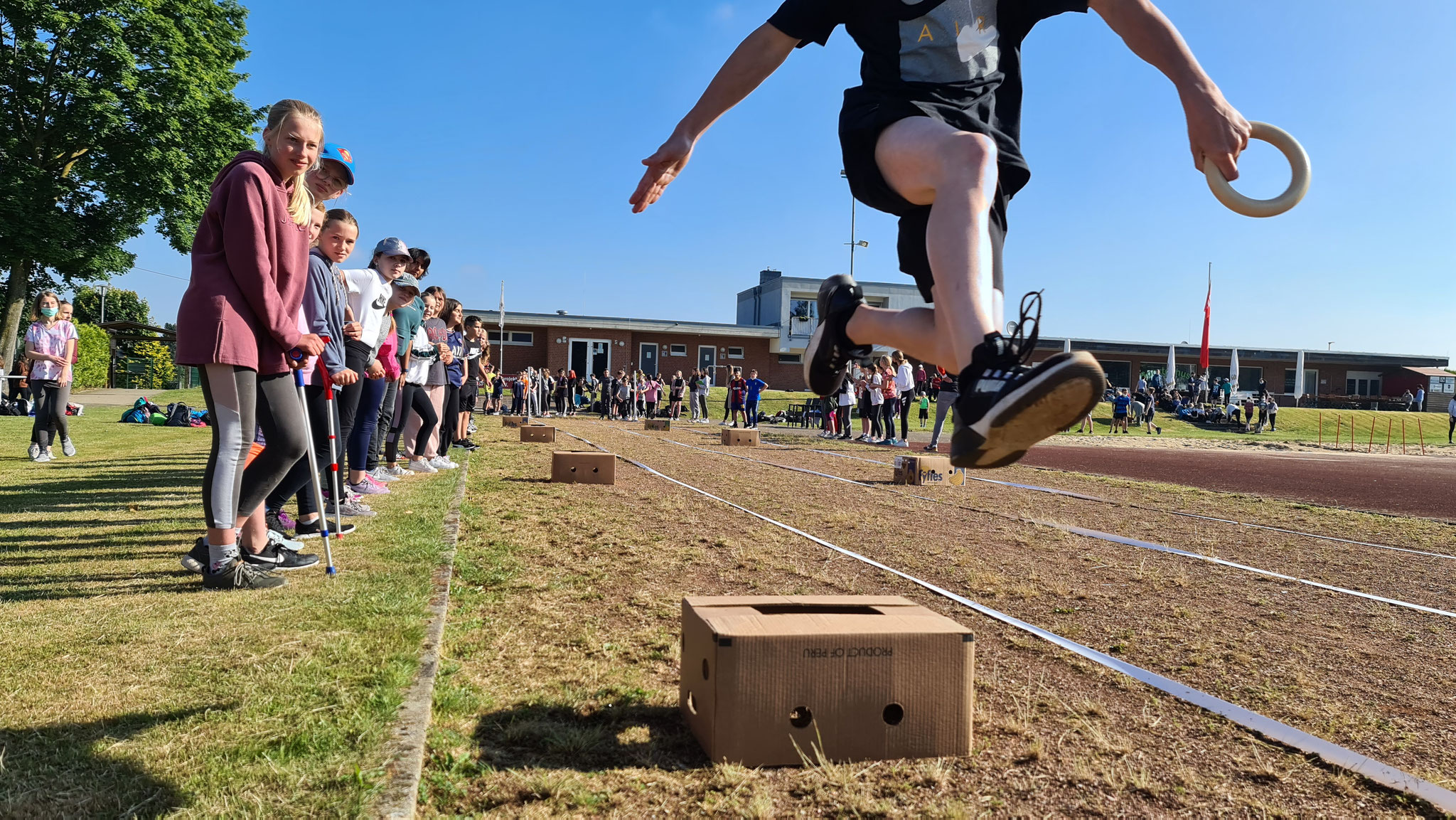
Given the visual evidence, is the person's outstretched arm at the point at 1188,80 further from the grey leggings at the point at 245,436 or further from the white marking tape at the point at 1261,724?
the grey leggings at the point at 245,436

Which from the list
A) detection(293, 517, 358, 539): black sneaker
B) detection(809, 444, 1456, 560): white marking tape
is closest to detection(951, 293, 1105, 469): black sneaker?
detection(293, 517, 358, 539): black sneaker

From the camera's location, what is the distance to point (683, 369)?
51312 mm

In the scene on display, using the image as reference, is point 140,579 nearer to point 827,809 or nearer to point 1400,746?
point 827,809

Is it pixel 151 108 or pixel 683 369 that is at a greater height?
pixel 151 108

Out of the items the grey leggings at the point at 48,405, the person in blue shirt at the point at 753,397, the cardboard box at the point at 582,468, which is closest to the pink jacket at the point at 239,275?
the cardboard box at the point at 582,468

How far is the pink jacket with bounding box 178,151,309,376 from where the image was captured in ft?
10.9

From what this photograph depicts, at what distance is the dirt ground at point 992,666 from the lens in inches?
82.7

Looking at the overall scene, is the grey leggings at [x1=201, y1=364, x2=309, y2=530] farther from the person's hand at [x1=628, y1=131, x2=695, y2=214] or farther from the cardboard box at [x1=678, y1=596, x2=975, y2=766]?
the cardboard box at [x1=678, y1=596, x2=975, y2=766]

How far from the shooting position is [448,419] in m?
10.3

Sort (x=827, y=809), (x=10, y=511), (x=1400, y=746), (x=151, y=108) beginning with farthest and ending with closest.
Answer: (x=151, y=108), (x=10, y=511), (x=1400, y=746), (x=827, y=809)

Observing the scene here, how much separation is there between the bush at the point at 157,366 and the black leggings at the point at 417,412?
34863mm

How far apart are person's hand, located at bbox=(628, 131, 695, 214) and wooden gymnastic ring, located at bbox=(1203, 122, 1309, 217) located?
1.44 m

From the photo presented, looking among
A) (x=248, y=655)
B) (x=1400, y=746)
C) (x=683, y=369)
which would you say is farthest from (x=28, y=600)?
(x=683, y=369)

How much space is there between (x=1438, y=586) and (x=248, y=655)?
6.04 m
